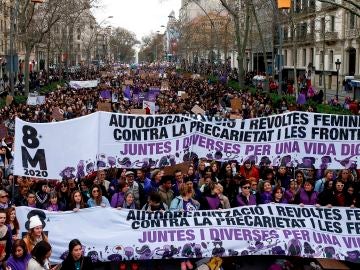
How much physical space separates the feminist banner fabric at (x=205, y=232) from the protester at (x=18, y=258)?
1445mm

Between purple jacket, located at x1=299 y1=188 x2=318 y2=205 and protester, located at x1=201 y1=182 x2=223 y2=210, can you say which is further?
purple jacket, located at x1=299 y1=188 x2=318 y2=205

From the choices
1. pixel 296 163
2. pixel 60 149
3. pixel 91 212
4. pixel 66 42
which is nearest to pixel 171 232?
pixel 91 212

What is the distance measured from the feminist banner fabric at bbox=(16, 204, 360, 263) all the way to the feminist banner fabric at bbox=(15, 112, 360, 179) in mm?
1170

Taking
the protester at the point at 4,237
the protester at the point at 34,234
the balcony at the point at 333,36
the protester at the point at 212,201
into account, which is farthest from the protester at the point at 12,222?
the balcony at the point at 333,36

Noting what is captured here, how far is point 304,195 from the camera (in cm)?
880

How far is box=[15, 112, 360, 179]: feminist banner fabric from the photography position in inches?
356

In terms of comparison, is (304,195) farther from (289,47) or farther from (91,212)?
(289,47)

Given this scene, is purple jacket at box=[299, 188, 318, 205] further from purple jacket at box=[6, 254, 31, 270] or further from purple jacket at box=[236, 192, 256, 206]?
purple jacket at box=[6, 254, 31, 270]

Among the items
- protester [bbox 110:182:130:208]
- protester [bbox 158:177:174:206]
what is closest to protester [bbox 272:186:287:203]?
protester [bbox 158:177:174:206]

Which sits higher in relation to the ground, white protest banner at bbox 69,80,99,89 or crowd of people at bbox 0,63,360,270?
white protest banner at bbox 69,80,99,89

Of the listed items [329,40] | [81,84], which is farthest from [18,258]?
[329,40]

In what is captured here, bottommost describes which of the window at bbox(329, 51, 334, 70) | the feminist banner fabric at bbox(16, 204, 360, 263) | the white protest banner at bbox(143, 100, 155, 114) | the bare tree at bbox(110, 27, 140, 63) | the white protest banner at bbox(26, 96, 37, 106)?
the feminist banner fabric at bbox(16, 204, 360, 263)

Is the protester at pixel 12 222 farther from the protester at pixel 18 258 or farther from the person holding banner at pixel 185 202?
the person holding banner at pixel 185 202

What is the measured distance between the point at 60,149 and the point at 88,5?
95.9 feet
